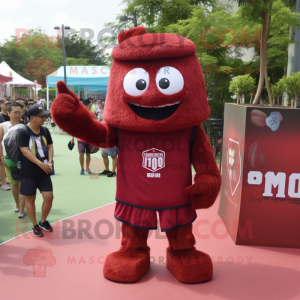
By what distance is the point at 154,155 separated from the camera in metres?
3.21

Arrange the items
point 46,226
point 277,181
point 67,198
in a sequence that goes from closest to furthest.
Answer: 1. point 277,181
2. point 46,226
3. point 67,198

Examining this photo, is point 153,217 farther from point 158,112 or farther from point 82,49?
point 82,49

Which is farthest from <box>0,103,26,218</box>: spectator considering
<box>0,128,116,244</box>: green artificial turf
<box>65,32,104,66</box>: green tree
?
<box>65,32,104,66</box>: green tree

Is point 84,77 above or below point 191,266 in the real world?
above

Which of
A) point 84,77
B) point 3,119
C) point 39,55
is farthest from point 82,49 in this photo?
point 3,119

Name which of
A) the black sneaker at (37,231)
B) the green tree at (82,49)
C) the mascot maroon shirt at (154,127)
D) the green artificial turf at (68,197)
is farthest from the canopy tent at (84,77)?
the green tree at (82,49)

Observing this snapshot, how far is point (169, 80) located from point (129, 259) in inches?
64.2

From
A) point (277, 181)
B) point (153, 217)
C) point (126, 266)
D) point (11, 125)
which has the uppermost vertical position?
point (11, 125)

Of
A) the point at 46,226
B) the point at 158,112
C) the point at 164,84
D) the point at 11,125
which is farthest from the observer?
the point at 11,125

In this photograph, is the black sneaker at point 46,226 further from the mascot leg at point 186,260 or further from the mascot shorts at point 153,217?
the mascot leg at point 186,260

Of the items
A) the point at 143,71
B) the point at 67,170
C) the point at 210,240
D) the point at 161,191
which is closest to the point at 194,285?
the point at 161,191

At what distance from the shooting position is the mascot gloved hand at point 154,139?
304 centimetres

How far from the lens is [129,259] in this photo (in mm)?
3320

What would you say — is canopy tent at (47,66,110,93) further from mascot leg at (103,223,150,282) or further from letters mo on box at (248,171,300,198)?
A: mascot leg at (103,223,150,282)
